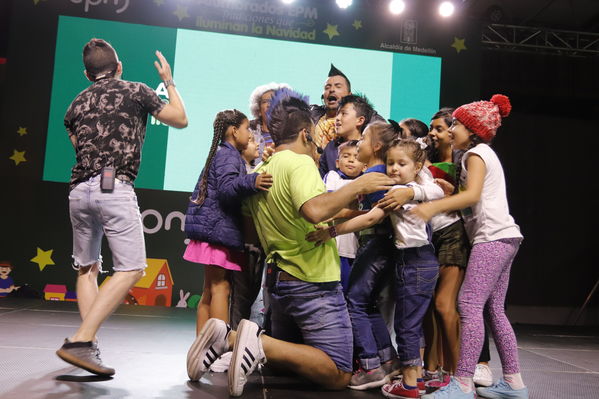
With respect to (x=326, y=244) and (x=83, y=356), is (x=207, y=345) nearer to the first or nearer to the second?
(x=83, y=356)

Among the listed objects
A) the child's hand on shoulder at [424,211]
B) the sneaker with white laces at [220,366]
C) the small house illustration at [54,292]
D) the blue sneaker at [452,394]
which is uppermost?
the child's hand on shoulder at [424,211]

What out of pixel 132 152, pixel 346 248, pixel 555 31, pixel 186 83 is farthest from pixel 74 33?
pixel 555 31

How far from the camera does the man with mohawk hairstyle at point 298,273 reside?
6.73 feet

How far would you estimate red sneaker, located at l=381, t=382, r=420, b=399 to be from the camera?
2131mm

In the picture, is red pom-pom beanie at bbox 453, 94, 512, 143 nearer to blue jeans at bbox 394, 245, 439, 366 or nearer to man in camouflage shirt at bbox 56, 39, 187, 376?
blue jeans at bbox 394, 245, 439, 366

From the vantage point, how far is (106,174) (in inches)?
91.0

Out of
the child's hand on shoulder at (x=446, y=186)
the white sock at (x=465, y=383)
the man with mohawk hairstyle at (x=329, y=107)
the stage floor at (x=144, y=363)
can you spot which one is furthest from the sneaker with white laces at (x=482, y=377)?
the man with mohawk hairstyle at (x=329, y=107)

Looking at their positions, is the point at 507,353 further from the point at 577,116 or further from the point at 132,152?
the point at 577,116

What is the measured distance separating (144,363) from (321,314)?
1.04 metres

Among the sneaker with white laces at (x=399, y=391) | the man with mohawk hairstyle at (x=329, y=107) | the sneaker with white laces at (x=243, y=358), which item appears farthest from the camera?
the man with mohawk hairstyle at (x=329, y=107)

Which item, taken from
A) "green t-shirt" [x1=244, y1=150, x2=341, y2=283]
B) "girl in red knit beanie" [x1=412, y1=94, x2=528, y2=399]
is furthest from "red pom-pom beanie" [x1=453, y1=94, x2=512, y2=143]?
"green t-shirt" [x1=244, y1=150, x2=341, y2=283]

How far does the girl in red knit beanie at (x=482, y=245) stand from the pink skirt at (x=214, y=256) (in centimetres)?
101

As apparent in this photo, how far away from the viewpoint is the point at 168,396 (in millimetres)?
2045

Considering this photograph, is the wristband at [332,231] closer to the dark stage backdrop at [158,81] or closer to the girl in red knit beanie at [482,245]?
the girl in red knit beanie at [482,245]
